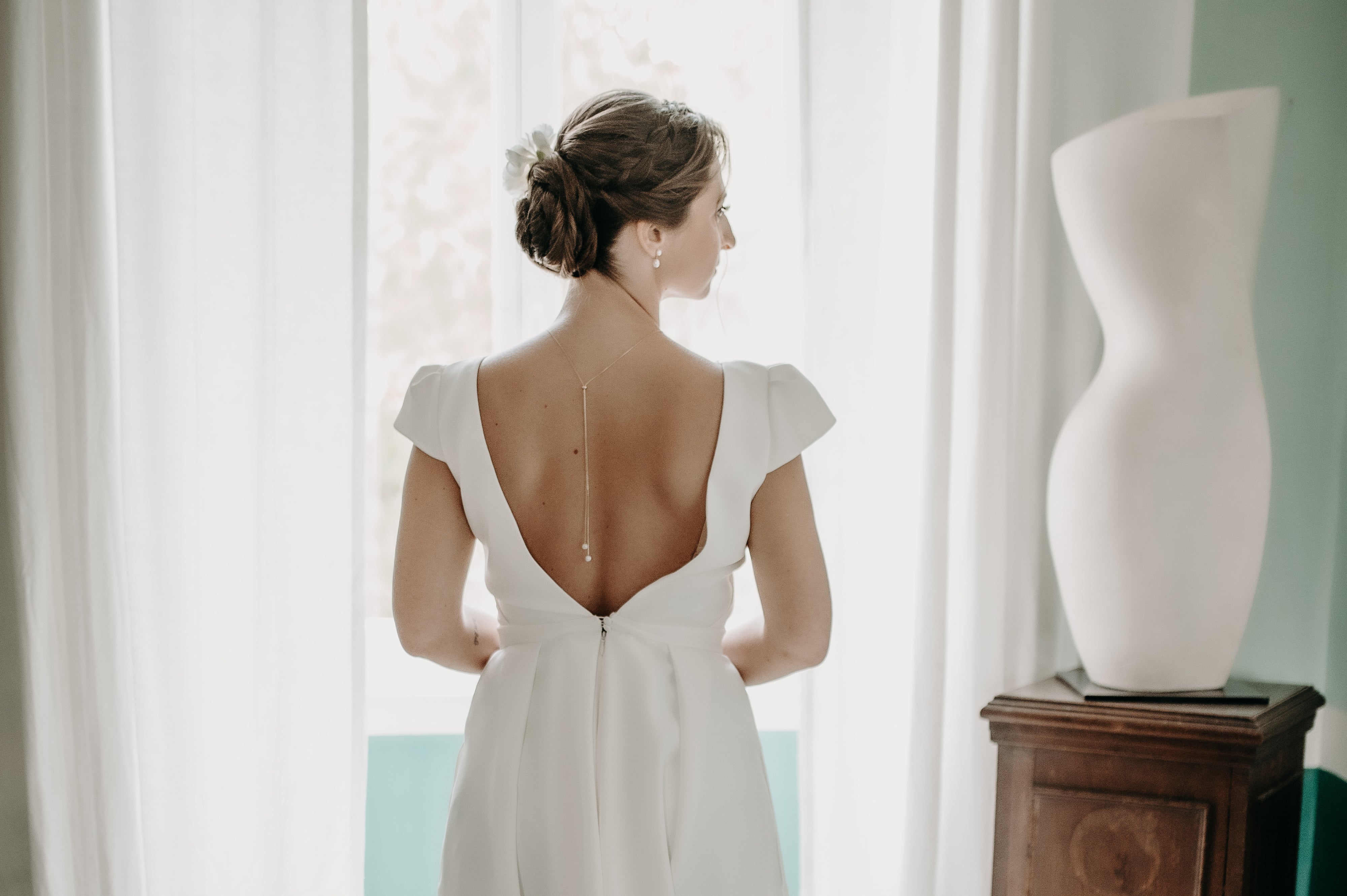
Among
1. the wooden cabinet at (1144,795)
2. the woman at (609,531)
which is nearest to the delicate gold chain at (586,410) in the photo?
the woman at (609,531)

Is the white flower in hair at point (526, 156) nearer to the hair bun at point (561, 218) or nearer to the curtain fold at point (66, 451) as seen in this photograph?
the hair bun at point (561, 218)

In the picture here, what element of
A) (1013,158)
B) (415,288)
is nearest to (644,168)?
(1013,158)

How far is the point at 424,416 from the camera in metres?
1.12

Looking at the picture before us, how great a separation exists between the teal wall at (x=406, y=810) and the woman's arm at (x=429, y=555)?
0.94 metres

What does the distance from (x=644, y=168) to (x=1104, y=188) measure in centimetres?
74

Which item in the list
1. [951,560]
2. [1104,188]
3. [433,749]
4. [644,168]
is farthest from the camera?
[433,749]

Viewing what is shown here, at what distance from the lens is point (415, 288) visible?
204 cm

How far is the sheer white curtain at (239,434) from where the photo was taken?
69.5 inches

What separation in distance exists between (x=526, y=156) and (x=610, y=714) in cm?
67

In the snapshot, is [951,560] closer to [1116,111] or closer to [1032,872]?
[1032,872]

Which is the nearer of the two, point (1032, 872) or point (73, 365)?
point (1032, 872)

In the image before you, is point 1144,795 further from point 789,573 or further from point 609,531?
point 609,531

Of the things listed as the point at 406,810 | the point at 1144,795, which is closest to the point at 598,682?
the point at 1144,795

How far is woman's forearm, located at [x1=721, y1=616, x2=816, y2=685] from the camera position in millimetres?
1193
